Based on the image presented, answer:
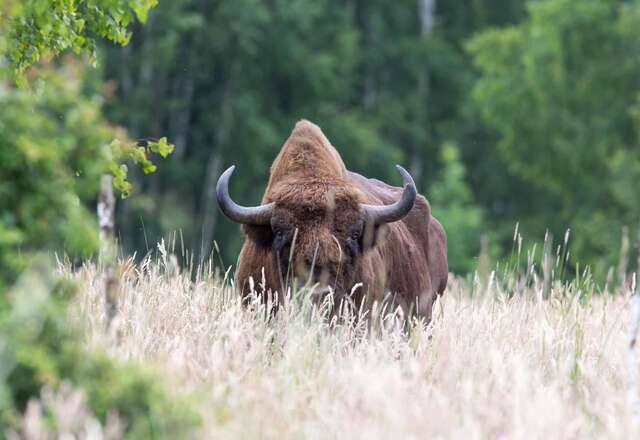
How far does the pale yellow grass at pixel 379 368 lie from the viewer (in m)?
5.69

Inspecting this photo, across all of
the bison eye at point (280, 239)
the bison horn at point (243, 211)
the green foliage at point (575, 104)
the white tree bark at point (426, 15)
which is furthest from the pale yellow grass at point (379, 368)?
the white tree bark at point (426, 15)

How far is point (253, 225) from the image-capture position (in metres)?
9.77

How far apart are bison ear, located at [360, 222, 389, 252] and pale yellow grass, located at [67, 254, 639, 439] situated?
0.76m

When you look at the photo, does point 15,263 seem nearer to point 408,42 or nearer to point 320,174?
point 320,174

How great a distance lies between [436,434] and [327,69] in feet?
110

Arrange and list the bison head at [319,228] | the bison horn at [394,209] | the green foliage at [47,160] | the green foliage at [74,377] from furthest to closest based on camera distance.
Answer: the bison horn at [394,209]
the bison head at [319,228]
the green foliage at [47,160]
the green foliage at [74,377]

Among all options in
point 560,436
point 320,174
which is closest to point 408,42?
point 320,174

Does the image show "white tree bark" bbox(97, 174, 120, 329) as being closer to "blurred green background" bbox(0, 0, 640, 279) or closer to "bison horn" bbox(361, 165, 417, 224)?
"bison horn" bbox(361, 165, 417, 224)

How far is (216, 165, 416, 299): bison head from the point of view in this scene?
359 inches

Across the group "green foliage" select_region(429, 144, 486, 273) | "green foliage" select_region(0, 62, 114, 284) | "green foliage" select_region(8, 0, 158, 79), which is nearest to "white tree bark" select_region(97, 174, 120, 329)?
"green foliage" select_region(0, 62, 114, 284)

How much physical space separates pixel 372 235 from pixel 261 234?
0.83 meters

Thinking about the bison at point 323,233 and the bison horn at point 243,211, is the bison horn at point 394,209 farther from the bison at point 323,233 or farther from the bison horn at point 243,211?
the bison horn at point 243,211

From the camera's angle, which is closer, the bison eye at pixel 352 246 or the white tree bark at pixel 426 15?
the bison eye at pixel 352 246

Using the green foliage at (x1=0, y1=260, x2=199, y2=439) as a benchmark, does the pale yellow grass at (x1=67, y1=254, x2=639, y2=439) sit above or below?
below
